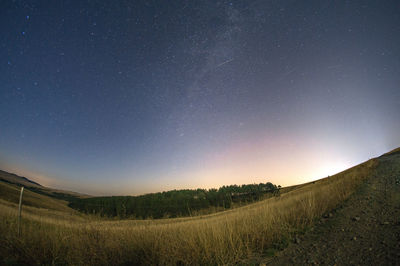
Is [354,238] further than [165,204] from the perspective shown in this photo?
No

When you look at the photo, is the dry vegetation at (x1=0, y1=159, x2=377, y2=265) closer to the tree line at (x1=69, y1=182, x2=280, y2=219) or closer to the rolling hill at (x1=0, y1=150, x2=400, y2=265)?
the rolling hill at (x1=0, y1=150, x2=400, y2=265)

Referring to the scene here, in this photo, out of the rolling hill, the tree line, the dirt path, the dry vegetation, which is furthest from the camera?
the tree line

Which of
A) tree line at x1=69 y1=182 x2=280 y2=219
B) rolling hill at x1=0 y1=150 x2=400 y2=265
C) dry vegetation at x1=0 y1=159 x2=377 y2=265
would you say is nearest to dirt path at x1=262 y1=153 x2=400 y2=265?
rolling hill at x1=0 y1=150 x2=400 y2=265

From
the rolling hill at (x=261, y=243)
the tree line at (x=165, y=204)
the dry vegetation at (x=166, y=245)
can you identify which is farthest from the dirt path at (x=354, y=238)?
the tree line at (x=165, y=204)

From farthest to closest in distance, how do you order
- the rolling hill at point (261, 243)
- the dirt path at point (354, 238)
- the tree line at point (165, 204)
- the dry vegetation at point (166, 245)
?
1. the tree line at point (165, 204)
2. the dry vegetation at point (166, 245)
3. the rolling hill at point (261, 243)
4. the dirt path at point (354, 238)

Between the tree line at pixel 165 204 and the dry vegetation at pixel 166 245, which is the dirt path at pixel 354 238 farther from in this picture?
the tree line at pixel 165 204

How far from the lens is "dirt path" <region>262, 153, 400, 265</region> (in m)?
2.89

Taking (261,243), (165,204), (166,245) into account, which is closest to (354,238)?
(261,243)

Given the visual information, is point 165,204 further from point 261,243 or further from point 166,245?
point 261,243

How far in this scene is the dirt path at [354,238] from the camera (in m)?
2.89

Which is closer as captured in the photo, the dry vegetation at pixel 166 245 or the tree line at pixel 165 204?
the dry vegetation at pixel 166 245

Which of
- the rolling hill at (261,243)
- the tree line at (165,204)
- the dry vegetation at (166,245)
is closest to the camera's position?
the rolling hill at (261,243)

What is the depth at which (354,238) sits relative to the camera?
348cm

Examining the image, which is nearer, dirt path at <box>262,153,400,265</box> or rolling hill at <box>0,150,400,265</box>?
dirt path at <box>262,153,400,265</box>
